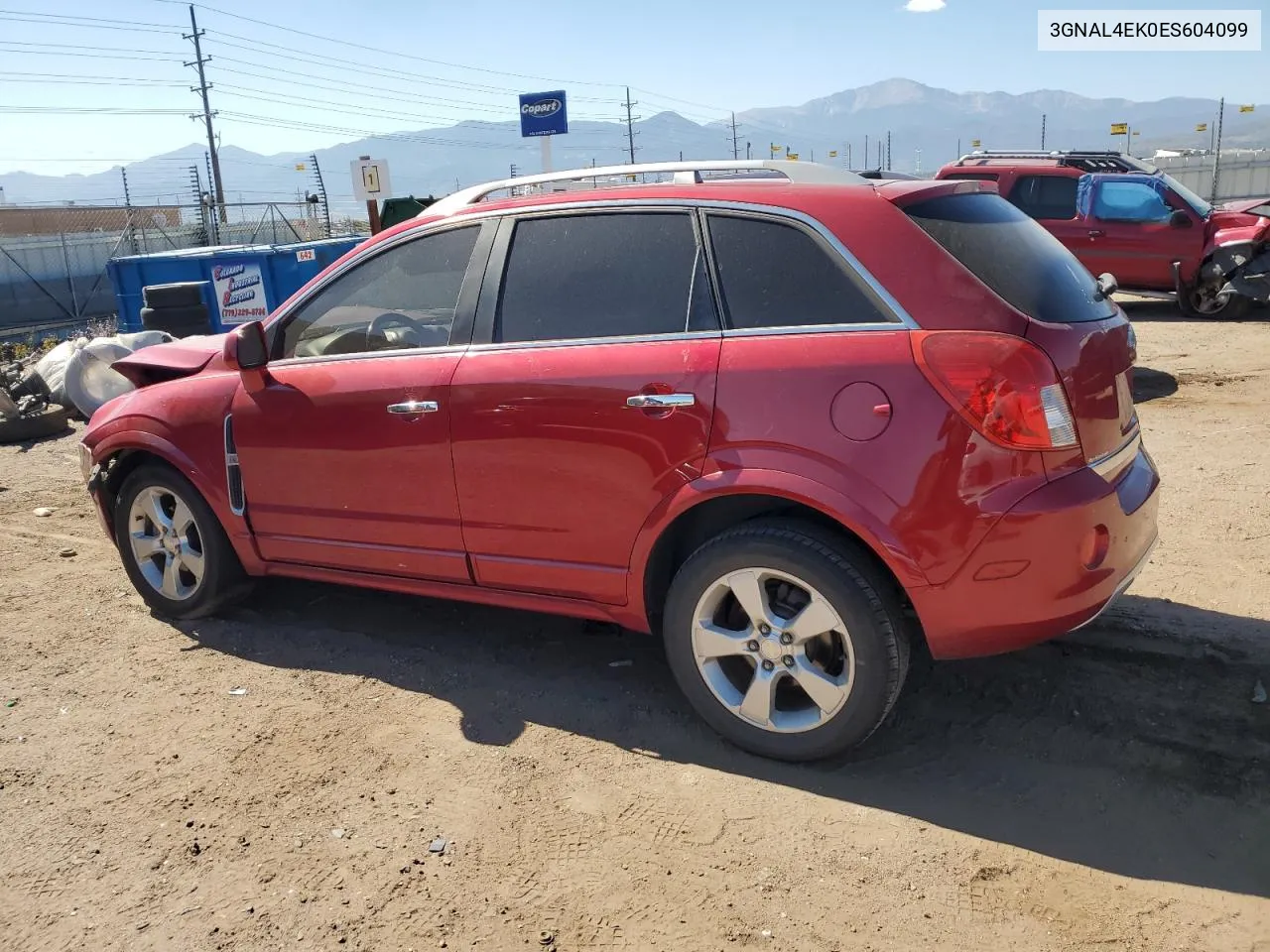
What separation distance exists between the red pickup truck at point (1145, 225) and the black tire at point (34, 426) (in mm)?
10564

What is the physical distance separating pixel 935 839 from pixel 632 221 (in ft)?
7.32

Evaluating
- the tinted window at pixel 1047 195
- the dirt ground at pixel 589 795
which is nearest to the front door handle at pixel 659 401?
the dirt ground at pixel 589 795

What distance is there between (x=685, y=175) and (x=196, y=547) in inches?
110

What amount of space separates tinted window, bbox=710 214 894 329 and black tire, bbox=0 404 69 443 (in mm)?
7951

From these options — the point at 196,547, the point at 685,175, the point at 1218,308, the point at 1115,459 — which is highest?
the point at 685,175

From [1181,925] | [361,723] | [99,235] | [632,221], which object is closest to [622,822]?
[361,723]

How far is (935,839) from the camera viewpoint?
9.70 feet

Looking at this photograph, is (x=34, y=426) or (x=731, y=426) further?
(x=34, y=426)

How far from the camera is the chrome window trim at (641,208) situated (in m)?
3.10

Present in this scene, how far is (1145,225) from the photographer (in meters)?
12.9

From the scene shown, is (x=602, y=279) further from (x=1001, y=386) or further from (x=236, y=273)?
(x=236, y=273)

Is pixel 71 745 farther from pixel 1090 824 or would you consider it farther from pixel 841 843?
pixel 1090 824

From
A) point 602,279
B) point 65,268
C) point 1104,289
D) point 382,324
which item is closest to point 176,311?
point 382,324

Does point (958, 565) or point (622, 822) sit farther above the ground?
point (958, 565)
